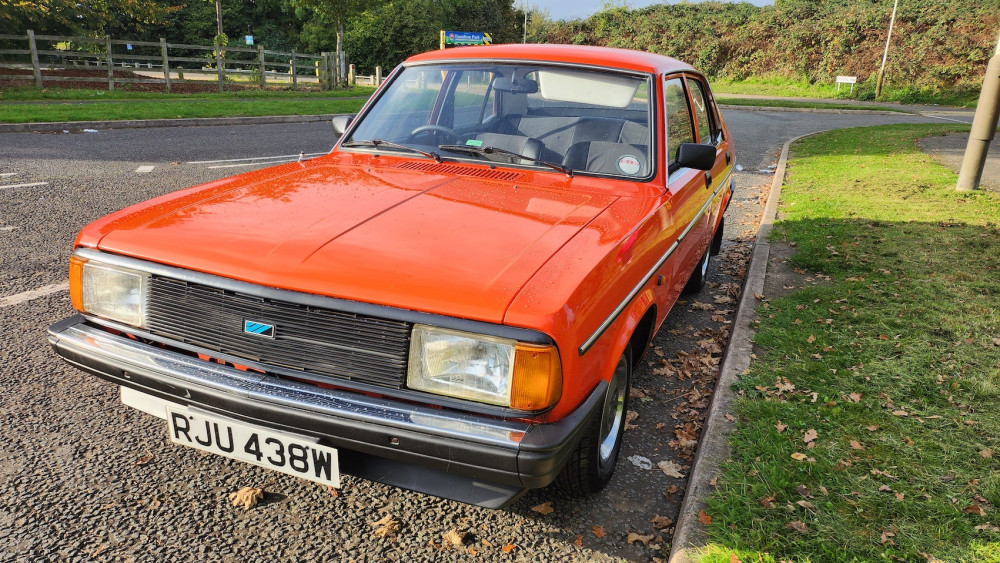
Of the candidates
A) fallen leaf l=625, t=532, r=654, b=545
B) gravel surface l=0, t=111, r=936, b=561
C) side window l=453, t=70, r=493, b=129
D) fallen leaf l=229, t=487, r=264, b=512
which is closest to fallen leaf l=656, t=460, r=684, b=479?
gravel surface l=0, t=111, r=936, b=561

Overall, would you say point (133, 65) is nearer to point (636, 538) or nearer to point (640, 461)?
point (640, 461)

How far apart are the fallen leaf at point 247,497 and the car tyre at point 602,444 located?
3.71 feet

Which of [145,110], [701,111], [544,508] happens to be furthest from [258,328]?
[145,110]

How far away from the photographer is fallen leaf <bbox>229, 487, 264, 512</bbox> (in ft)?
8.01

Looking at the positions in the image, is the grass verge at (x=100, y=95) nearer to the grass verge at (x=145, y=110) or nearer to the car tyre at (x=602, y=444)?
the grass verge at (x=145, y=110)

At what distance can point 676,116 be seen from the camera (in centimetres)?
364

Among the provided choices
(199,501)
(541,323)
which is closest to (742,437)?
(541,323)

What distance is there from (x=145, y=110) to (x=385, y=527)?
14.3 m

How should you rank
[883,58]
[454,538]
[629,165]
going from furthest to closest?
[883,58] < [629,165] < [454,538]

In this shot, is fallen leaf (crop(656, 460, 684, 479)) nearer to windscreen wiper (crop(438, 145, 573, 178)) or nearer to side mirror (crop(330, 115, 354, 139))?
windscreen wiper (crop(438, 145, 573, 178))

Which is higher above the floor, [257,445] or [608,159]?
[608,159]

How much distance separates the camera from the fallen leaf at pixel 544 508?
2516mm

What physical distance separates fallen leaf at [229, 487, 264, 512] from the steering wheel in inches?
70.9

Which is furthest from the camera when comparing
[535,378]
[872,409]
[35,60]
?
[35,60]
